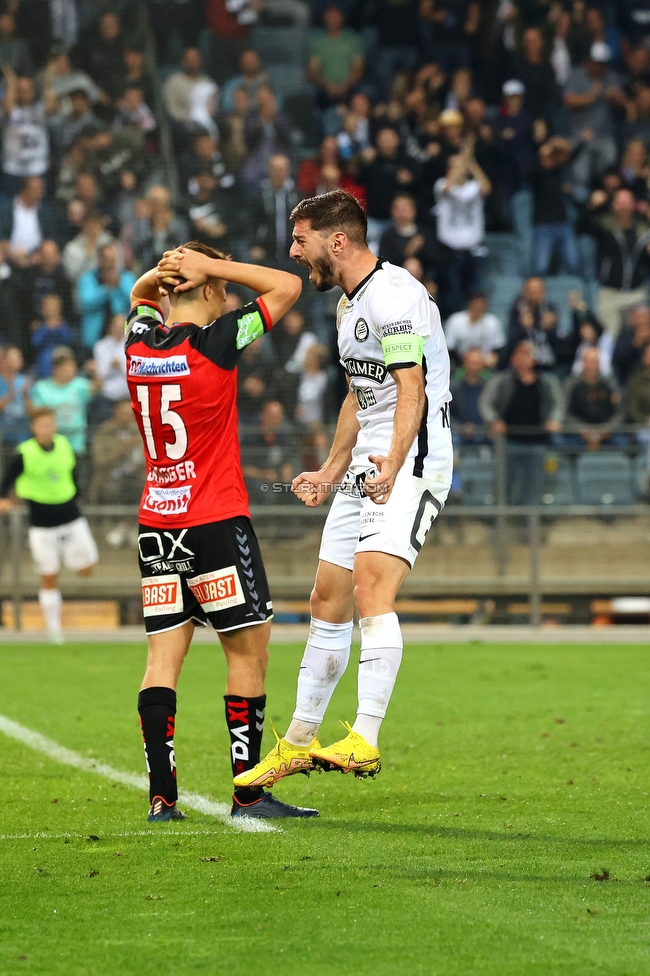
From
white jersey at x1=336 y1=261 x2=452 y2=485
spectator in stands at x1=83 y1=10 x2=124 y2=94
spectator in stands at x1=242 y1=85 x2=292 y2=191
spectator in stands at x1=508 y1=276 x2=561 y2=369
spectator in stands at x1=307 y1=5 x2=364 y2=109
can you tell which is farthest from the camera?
spectator in stands at x1=307 y1=5 x2=364 y2=109

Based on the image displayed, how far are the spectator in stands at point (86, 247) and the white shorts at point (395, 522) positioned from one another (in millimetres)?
12990

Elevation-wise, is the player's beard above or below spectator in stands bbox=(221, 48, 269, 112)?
below

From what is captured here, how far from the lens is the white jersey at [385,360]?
552cm

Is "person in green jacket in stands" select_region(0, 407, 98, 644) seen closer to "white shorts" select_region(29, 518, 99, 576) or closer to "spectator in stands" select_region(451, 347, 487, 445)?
"white shorts" select_region(29, 518, 99, 576)

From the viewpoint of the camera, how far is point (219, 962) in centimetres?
365

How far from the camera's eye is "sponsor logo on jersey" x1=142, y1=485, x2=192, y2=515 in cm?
567

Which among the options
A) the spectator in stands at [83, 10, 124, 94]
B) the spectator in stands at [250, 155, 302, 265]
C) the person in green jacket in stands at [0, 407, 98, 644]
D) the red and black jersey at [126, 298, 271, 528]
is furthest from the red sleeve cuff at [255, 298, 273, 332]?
the spectator in stands at [83, 10, 124, 94]

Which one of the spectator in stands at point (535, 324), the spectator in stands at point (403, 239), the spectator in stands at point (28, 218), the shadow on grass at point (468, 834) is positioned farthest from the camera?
the spectator in stands at point (28, 218)

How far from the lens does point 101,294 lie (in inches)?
710

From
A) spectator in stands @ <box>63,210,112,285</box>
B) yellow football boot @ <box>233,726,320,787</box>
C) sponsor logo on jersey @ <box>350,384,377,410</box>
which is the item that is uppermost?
spectator in stands @ <box>63,210,112,285</box>

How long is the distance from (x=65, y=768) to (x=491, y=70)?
15.9 m

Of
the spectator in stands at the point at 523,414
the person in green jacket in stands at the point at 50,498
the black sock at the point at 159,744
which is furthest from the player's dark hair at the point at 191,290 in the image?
the spectator in stands at the point at 523,414

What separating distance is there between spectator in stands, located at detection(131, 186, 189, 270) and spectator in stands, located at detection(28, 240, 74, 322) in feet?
3.34

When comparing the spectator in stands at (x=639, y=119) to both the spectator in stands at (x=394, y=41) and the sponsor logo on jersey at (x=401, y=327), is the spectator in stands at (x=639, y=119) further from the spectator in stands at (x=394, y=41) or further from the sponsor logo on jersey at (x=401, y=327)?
the sponsor logo on jersey at (x=401, y=327)
